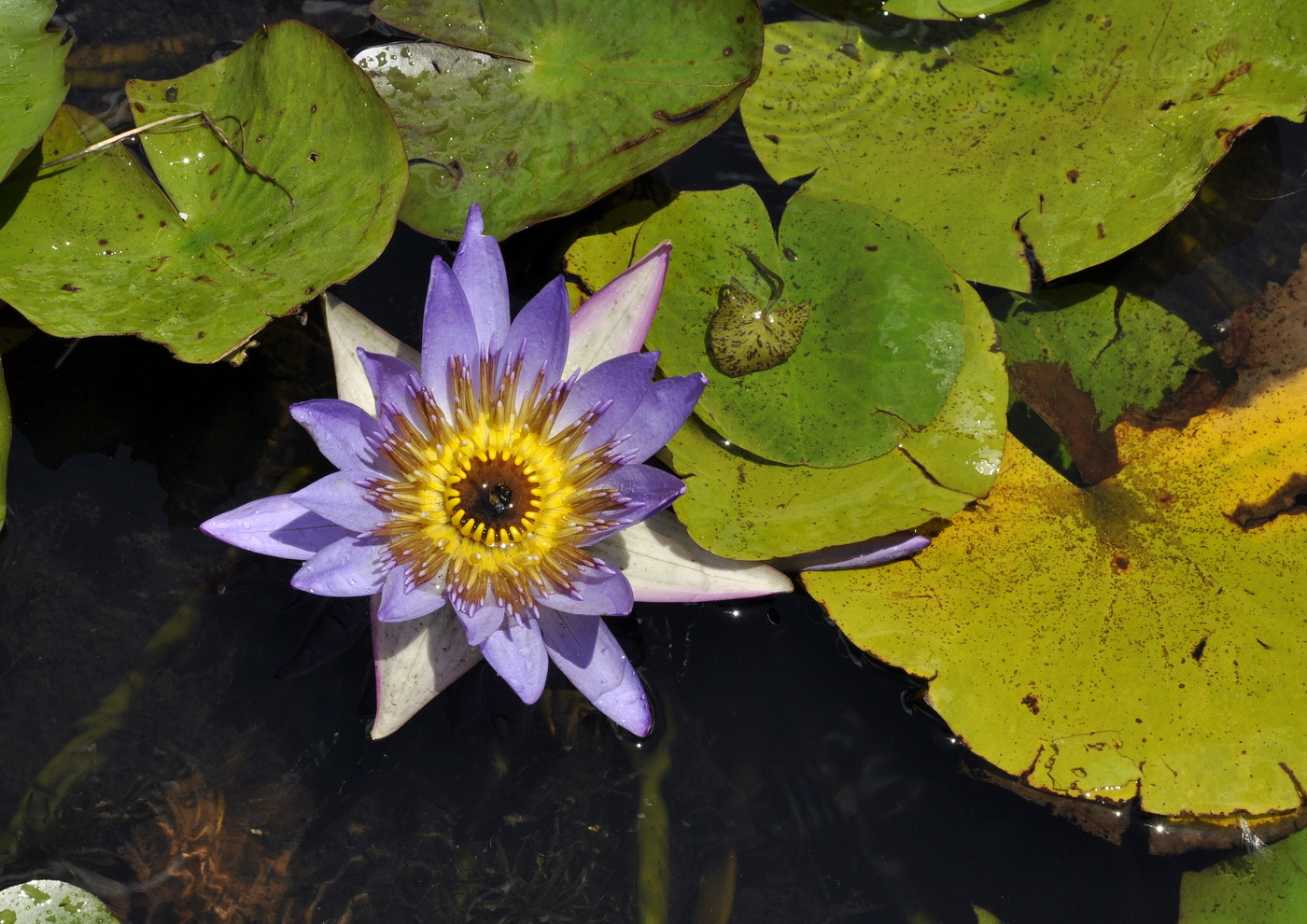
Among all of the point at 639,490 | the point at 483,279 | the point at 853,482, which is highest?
the point at 483,279

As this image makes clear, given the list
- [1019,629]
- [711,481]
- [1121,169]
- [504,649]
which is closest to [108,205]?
[504,649]

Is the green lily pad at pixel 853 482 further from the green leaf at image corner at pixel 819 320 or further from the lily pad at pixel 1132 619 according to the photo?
the lily pad at pixel 1132 619

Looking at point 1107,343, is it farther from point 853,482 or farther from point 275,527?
point 275,527

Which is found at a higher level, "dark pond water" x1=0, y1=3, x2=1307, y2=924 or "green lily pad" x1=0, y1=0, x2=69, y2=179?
"green lily pad" x1=0, y1=0, x2=69, y2=179

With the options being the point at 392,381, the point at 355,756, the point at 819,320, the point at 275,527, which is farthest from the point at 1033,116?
the point at 355,756

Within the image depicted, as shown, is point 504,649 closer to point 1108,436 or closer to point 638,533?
point 638,533

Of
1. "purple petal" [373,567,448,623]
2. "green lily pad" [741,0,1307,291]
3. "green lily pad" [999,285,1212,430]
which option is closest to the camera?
"purple petal" [373,567,448,623]

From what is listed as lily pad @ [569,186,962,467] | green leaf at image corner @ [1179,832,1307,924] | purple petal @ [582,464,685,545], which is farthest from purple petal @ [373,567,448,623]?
green leaf at image corner @ [1179,832,1307,924]

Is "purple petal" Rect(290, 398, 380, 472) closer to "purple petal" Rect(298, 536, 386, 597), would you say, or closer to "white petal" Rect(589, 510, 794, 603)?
"purple petal" Rect(298, 536, 386, 597)
